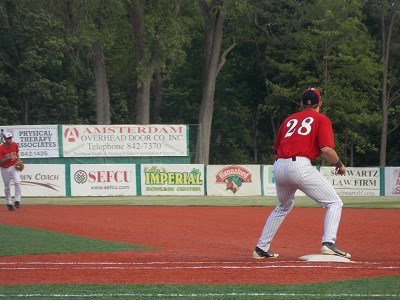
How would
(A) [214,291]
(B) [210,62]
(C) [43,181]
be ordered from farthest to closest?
1. (B) [210,62]
2. (C) [43,181]
3. (A) [214,291]

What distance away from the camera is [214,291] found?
7.88m

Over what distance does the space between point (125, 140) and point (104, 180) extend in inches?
71.9

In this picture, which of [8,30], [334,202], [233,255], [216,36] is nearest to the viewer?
[334,202]

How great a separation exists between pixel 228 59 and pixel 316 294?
2129 inches

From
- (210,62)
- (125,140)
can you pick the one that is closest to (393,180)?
(125,140)

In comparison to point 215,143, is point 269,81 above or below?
above

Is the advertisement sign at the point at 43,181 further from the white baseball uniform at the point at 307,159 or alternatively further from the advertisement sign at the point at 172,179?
the white baseball uniform at the point at 307,159

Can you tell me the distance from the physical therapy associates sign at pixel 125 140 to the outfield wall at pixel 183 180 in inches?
28.6

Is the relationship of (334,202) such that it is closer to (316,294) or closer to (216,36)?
(316,294)

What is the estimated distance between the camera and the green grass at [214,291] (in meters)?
7.57

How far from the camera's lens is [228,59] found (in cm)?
6119

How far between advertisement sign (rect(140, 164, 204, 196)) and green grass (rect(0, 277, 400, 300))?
25.5 metres

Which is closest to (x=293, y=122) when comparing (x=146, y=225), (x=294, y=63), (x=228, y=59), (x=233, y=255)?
(x=233, y=255)

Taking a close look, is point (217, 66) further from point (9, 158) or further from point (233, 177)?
point (9, 158)
